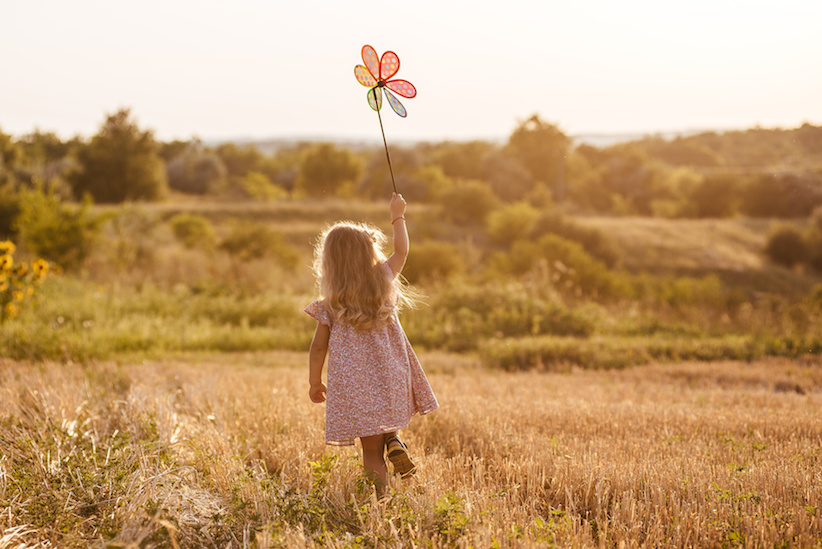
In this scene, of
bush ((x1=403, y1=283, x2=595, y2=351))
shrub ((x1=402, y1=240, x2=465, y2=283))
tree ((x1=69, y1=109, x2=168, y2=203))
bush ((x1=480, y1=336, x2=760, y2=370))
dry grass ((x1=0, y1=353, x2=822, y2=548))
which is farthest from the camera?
tree ((x1=69, y1=109, x2=168, y2=203))

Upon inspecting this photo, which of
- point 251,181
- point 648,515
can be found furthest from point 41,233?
point 251,181

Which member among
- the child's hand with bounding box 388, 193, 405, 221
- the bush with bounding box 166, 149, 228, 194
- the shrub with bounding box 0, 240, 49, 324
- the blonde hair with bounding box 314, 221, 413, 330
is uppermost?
the bush with bounding box 166, 149, 228, 194

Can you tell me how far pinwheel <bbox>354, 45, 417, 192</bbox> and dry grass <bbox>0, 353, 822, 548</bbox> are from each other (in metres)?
1.90

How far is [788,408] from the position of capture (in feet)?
18.2

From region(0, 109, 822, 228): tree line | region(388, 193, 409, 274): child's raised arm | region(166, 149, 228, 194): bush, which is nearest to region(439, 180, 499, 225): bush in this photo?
region(0, 109, 822, 228): tree line

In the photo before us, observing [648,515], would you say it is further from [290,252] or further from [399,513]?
[290,252]

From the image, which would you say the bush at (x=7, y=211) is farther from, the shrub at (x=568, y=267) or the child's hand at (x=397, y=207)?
the child's hand at (x=397, y=207)

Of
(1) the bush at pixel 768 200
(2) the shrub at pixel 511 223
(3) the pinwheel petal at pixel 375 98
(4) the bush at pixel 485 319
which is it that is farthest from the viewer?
(1) the bush at pixel 768 200

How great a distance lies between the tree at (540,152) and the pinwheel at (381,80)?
138ft

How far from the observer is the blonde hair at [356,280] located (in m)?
3.65

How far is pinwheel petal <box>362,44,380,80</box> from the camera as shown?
3.90 metres

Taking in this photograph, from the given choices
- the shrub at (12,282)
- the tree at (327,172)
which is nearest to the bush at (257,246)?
the shrub at (12,282)

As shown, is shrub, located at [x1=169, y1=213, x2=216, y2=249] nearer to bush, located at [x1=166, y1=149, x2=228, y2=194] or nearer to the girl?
the girl

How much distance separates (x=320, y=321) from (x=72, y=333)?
6633 millimetres
